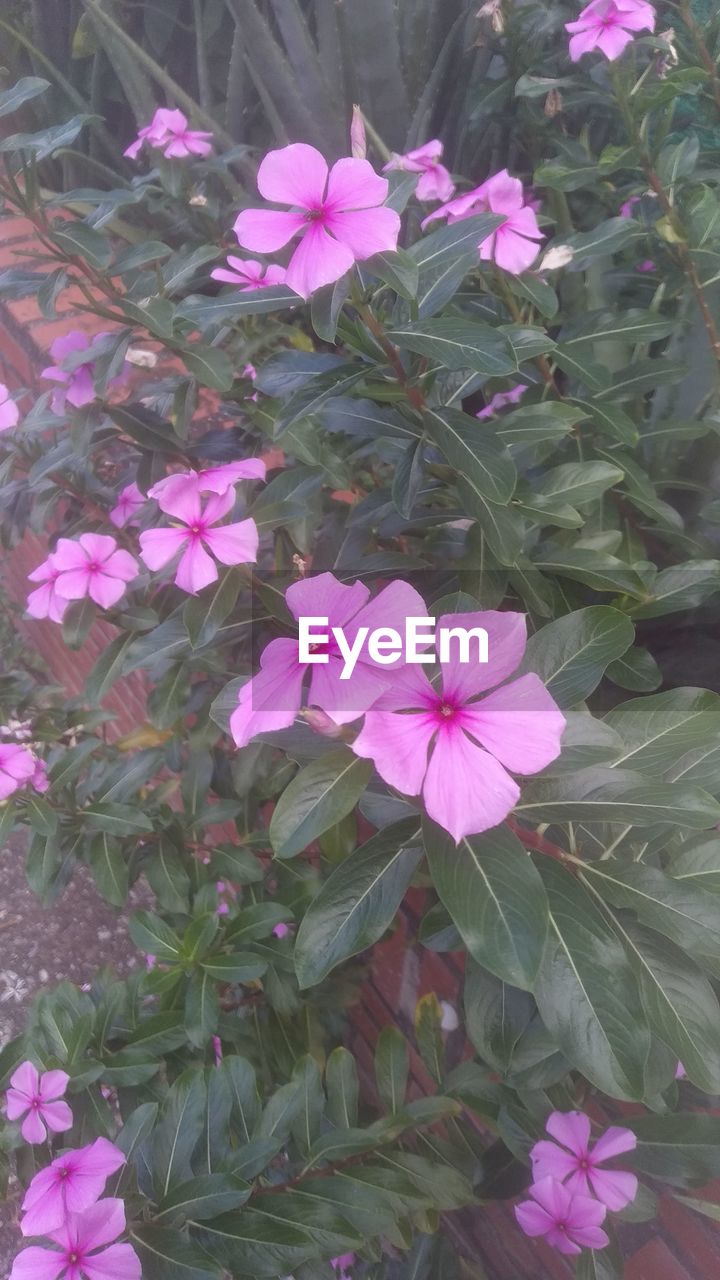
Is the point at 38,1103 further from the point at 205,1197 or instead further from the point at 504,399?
the point at 504,399

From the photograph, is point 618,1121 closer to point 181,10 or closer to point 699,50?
point 699,50

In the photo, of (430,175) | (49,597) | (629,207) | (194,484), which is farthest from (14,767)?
(629,207)

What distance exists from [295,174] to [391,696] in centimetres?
33

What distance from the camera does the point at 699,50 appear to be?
0.99 m

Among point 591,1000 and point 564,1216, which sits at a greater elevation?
point 591,1000

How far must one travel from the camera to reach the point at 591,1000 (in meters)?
0.50

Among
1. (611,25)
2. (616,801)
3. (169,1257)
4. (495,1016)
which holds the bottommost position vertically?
(169,1257)

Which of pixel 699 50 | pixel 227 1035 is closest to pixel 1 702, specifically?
pixel 227 1035

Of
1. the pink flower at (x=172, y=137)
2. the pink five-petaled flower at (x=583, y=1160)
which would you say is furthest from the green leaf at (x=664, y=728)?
the pink flower at (x=172, y=137)

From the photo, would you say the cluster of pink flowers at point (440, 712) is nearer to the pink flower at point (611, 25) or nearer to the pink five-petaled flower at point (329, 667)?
the pink five-petaled flower at point (329, 667)

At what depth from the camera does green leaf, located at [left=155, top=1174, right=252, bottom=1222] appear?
656mm

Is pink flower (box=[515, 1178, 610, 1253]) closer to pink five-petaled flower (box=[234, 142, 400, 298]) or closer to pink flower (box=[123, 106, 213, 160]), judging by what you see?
pink five-petaled flower (box=[234, 142, 400, 298])

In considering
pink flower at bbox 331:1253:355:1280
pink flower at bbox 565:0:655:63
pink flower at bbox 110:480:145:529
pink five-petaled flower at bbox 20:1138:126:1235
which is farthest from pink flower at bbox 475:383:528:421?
pink flower at bbox 331:1253:355:1280

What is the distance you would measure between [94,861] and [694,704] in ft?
2.49
